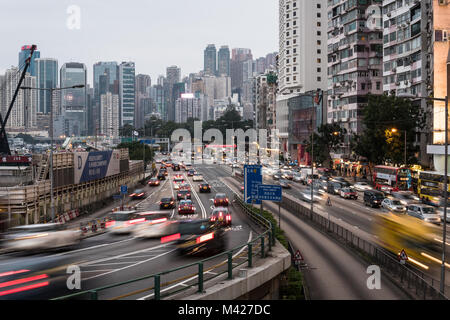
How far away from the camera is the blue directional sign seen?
27.4 meters

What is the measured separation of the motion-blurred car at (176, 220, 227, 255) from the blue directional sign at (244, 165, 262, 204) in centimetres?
320

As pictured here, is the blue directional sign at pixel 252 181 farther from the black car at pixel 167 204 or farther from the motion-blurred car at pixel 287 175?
the motion-blurred car at pixel 287 175

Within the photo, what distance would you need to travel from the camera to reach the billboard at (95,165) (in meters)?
44.2

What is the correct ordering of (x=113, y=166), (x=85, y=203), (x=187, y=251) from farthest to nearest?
(x=113, y=166), (x=85, y=203), (x=187, y=251)

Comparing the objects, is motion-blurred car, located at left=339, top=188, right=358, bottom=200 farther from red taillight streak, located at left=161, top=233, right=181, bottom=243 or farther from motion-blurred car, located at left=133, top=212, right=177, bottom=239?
red taillight streak, located at left=161, top=233, right=181, bottom=243

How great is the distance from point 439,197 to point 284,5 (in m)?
99.6

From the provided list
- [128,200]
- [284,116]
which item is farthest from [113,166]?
[284,116]

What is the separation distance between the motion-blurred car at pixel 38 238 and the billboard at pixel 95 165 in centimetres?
2283

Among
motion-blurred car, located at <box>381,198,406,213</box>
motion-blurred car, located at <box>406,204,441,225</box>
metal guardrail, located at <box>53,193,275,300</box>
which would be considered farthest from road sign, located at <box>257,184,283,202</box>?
motion-blurred car, located at <box>381,198,406,213</box>

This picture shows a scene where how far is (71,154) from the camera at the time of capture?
42.4 m

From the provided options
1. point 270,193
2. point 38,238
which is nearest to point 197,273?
point 38,238

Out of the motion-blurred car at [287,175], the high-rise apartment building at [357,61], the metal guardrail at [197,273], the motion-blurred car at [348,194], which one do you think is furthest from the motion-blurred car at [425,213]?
the high-rise apartment building at [357,61]

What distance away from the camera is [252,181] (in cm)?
2773
